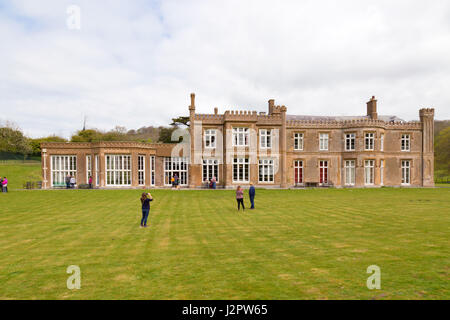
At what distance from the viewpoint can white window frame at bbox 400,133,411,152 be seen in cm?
3738

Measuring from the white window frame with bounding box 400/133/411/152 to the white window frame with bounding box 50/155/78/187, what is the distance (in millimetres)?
41058

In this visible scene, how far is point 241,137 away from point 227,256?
88.4ft

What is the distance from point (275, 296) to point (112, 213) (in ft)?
40.1

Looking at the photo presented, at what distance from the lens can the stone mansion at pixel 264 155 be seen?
33438mm

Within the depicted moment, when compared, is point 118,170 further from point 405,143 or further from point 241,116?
point 405,143

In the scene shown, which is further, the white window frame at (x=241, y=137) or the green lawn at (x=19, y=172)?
the green lawn at (x=19, y=172)

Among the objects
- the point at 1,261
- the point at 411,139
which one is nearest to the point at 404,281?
the point at 1,261

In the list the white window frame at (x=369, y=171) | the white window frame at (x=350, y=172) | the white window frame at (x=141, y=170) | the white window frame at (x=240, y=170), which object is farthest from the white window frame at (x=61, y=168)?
the white window frame at (x=369, y=171)

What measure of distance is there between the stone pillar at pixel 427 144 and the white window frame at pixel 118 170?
37061 mm

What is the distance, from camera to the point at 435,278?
604 centimetres

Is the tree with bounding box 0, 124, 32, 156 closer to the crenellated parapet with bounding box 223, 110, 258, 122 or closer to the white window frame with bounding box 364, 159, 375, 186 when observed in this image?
the crenellated parapet with bounding box 223, 110, 258, 122

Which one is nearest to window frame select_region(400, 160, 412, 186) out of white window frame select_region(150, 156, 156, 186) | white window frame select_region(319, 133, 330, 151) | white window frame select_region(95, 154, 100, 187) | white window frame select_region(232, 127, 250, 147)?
white window frame select_region(319, 133, 330, 151)
